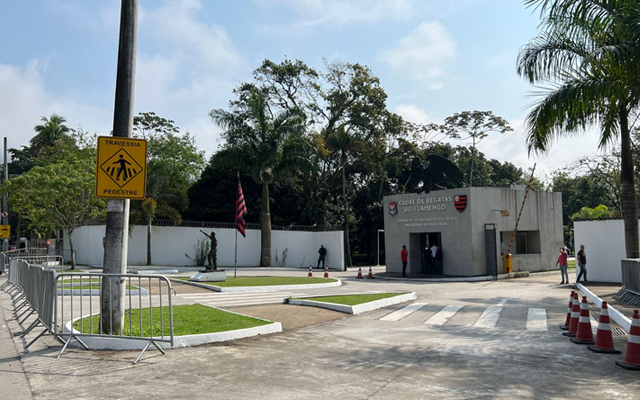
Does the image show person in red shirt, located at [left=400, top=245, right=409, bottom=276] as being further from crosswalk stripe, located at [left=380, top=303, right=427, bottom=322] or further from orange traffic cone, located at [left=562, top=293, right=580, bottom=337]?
orange traffic cone, located at [left=562, top=293, right=580, bottom=337]

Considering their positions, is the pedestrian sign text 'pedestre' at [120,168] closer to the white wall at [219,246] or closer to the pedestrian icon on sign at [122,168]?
the pedestrian icon on sign at [122,168]

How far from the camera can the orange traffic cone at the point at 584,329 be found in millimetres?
9547

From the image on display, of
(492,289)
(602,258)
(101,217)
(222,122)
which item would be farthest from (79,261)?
(602,258)

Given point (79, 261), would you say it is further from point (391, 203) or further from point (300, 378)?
point (300, 378)

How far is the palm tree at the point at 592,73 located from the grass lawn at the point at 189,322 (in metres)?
9.82

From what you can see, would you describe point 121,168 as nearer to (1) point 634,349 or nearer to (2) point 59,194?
(1) point 634,349

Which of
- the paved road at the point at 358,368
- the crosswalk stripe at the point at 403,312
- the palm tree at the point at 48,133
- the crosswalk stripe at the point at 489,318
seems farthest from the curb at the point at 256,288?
the palm tree at the point at 48,133

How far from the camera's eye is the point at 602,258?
77.9ft

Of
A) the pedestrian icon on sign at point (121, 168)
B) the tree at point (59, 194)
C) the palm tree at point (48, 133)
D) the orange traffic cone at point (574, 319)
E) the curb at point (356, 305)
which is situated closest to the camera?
the pedestrian icon on sign at point (121, 168)

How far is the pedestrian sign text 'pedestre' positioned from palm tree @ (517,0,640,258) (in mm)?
9920

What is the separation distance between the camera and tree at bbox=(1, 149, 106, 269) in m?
25.7

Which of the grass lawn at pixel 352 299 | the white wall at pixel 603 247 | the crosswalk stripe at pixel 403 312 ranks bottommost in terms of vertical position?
the crosswalk stripe at pixel 403 312

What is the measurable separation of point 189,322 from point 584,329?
742cm

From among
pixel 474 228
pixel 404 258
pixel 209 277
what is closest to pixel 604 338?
pixel 209 277
